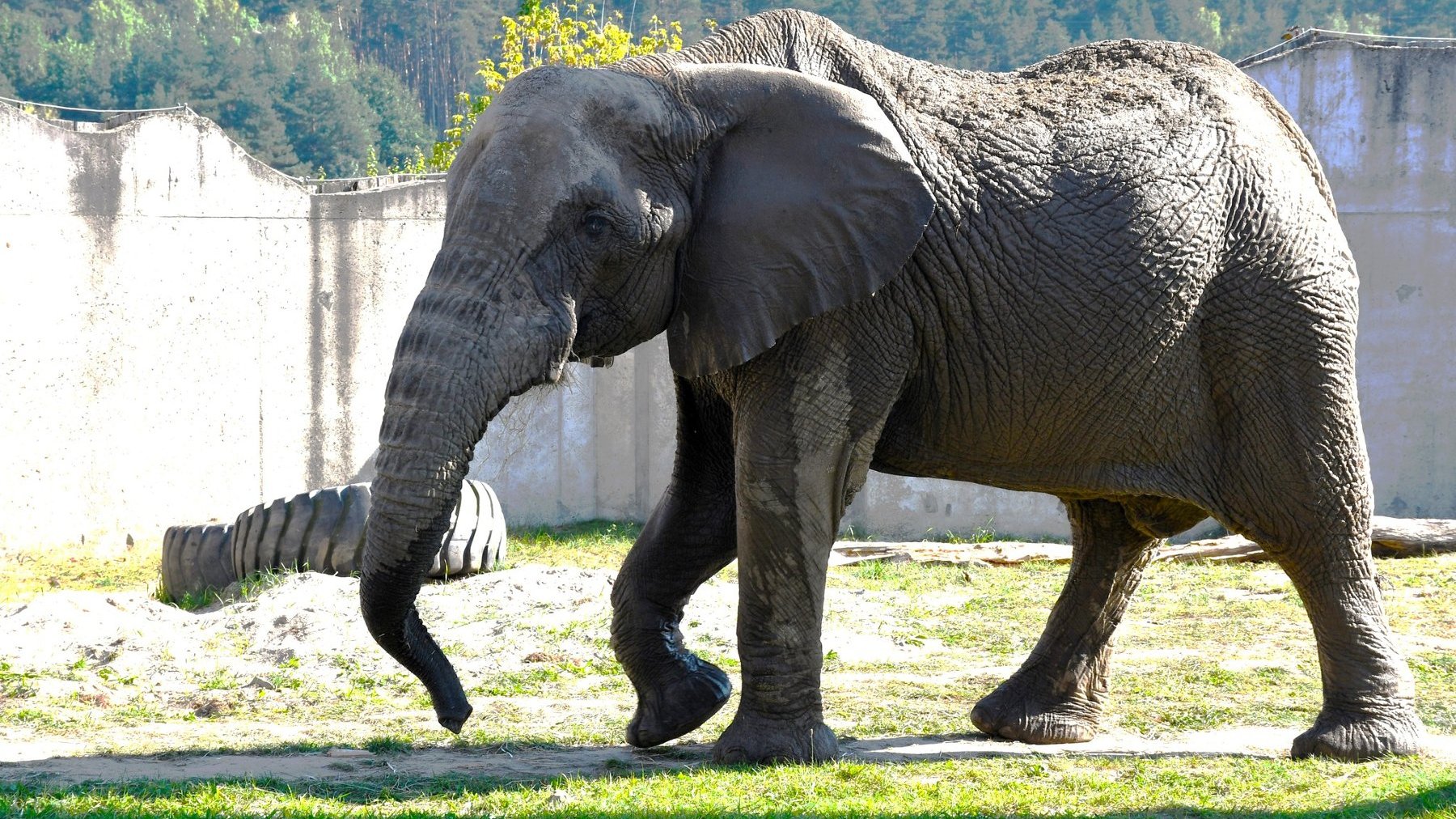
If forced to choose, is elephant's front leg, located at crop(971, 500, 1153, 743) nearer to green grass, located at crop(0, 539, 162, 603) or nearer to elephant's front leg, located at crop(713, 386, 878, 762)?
elephant's front leg, located at crop(713, 386, 878, 762)

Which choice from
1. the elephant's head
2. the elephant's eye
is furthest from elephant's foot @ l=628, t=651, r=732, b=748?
the elephant's eye

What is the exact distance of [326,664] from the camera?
8.46 metres

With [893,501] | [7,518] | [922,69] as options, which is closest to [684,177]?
[922,69]

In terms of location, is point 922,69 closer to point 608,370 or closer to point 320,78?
point 608,370

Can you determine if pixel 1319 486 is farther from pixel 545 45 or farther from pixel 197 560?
pixel 545 45

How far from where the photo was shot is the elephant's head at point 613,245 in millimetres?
5145

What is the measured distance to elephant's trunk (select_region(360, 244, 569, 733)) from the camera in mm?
5090

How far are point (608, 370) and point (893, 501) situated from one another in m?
3.10

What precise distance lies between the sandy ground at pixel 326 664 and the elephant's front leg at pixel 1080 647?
128mm

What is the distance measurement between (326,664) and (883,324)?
3.92 metres

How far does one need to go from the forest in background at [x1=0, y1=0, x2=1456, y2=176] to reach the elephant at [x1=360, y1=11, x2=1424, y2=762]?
128ft

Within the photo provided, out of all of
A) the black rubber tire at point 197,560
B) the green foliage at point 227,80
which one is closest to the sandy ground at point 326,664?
the black rubber tire at point 197,560

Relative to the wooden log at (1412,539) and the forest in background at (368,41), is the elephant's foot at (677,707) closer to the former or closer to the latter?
the wooden log at (1412,539)

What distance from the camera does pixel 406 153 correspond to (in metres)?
60.3
